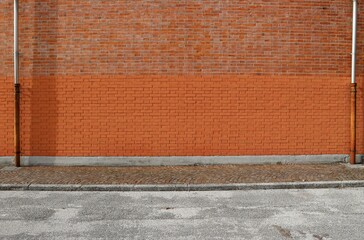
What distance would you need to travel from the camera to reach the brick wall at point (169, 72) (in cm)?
923

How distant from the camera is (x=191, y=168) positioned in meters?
8.95

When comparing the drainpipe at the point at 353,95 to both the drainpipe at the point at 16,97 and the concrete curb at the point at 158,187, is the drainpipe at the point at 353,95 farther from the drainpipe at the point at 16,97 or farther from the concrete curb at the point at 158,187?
the drainpipe at the point at 16,97

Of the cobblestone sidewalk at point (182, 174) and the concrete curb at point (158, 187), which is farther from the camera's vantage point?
the cobblestone sidewalk at point (182, 174)

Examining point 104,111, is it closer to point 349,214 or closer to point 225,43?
point 225,43

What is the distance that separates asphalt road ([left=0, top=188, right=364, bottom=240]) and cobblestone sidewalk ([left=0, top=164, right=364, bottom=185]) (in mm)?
586

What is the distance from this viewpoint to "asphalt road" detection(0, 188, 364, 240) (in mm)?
4980

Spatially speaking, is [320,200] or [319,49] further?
[319,49]

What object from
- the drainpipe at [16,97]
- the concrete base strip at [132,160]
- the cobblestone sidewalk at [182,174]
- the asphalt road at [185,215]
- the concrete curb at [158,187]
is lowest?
the asphalt road at [185,215]

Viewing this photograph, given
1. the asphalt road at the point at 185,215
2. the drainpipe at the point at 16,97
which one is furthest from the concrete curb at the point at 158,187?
the drainpipe at the point at 16,97

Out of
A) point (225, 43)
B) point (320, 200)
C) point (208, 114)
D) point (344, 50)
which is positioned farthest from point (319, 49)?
point (320, 200)

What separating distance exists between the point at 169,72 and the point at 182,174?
2.57 metres

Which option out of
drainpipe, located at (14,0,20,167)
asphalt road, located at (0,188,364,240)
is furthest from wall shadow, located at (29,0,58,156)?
asphalt road, located at (0,188,364,240)

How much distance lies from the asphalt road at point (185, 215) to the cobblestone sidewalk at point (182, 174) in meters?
0.59

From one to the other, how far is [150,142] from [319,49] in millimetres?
4791
